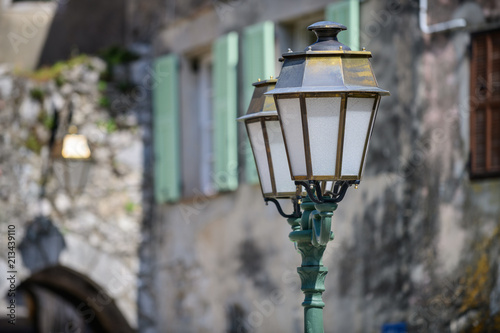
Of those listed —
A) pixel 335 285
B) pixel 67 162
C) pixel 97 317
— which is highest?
pixel 67 162

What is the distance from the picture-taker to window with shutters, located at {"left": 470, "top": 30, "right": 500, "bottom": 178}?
7.54 m

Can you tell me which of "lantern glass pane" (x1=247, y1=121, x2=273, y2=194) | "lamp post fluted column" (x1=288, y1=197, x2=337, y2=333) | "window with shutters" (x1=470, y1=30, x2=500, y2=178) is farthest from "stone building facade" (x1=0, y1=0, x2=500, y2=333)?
"lamp post fluted column" (x1=288, y1=197, x2=337, y2=333)

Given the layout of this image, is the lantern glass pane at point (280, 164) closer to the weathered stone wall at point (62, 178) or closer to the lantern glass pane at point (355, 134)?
the lantern glass pane at point (355, 134)

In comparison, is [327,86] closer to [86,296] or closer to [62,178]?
[62,178]

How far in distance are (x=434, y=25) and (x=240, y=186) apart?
274 cm

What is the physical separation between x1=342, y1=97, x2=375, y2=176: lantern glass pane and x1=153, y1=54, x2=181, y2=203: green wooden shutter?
6.55m

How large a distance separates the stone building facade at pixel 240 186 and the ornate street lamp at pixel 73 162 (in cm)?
11

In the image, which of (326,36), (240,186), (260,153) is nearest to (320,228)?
(260,153)

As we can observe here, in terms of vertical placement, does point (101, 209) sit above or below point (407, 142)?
below

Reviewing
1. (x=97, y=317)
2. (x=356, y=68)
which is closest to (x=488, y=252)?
(x=356, y=68)

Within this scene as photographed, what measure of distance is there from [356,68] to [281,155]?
2.32 ft

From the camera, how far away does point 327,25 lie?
4.24 m

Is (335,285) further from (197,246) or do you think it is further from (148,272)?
(148,272)

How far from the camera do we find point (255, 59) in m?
9.39
